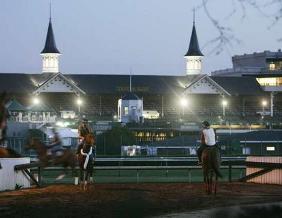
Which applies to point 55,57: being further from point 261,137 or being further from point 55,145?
point 55,145

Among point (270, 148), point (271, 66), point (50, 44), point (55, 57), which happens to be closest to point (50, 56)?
point (55, 57)

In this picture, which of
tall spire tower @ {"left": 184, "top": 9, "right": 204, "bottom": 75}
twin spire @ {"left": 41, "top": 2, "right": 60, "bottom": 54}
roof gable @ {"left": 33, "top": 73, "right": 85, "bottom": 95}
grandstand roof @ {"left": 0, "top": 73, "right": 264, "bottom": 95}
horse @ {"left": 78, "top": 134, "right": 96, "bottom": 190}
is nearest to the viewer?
horse @ {"left": 78, "top": 134, "right": 96, "bottom": 190}

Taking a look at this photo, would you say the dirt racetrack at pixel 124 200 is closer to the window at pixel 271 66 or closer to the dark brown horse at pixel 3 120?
the dark brown horse at pixel 3 120

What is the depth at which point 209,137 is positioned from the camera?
16.3m

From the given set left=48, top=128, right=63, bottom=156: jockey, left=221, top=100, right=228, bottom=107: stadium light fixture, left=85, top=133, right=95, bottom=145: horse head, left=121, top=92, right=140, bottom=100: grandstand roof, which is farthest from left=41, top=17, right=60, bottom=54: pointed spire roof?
left=48, top=128, right=63, bottom=156: jockey

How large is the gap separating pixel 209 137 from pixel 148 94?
87.0m

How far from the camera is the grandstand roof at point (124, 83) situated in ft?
329

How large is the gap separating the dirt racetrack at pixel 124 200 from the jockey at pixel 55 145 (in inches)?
318

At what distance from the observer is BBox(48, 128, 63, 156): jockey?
449cm

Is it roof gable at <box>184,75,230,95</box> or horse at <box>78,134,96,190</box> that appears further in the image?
roof gable at <box>184,75,230,95</box>

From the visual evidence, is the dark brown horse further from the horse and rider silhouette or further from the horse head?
the horse head

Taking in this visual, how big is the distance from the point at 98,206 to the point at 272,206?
359 cm

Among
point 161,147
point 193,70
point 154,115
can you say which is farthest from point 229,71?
point 161,147

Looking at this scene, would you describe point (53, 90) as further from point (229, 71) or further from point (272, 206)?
point (272, 206)
